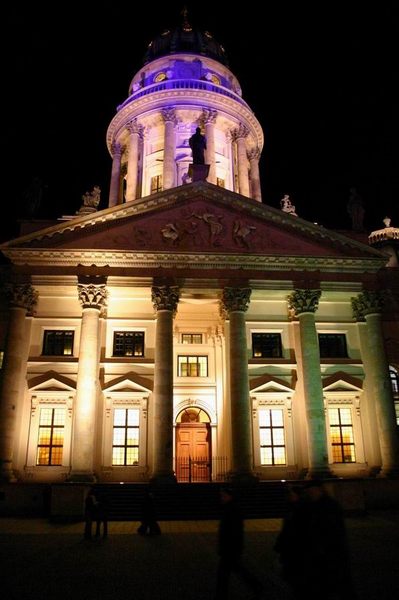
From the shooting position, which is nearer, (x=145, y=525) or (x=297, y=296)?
(x=145, y=525)

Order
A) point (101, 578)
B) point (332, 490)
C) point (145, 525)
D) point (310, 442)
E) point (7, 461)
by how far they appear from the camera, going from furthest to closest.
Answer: point (310, 442), point (7, 461), point (332, 490), point (145, 525), point (101, 578)

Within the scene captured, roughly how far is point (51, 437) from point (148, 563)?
1807 centimetres

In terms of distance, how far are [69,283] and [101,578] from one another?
20605mm

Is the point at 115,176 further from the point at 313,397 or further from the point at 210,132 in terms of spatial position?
the point at 313,397

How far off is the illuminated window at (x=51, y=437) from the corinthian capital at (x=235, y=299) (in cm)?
1128

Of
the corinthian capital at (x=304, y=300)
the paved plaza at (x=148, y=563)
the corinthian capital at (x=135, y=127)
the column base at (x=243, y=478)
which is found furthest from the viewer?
the corinthian capital at (x=135, y=127)

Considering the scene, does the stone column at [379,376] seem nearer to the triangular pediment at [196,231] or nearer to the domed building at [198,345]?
the domed building at [198,345]

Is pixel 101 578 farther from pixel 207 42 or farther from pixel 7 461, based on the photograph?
pixel 207 42

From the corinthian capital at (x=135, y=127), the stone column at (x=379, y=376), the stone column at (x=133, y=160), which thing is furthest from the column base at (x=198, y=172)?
the corinthian capital at (x=135, y=127)

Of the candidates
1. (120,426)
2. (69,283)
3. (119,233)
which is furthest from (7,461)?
(119,233)

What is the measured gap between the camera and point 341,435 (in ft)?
99.2

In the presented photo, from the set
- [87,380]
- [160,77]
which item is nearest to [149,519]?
[87,380]

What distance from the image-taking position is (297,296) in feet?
98.4

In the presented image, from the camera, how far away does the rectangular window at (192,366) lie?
32969mm
